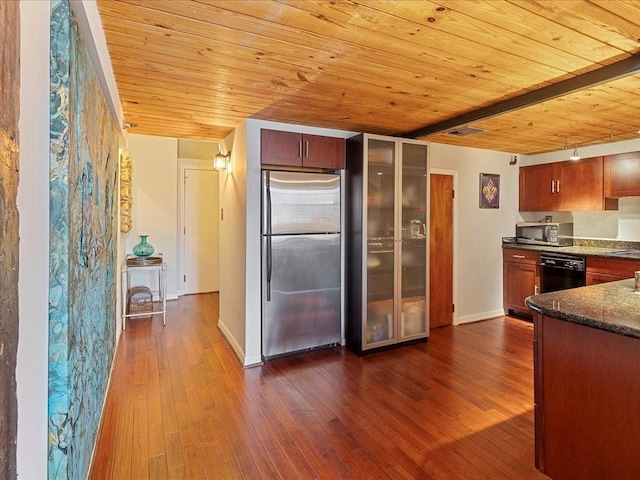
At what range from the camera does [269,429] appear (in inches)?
87.7

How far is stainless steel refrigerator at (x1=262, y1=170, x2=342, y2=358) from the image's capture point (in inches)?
128

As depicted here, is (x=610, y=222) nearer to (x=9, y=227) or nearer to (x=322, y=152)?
(x=322, y=152)

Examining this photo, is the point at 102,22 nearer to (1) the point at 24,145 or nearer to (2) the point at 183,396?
(1) the point at 24,145

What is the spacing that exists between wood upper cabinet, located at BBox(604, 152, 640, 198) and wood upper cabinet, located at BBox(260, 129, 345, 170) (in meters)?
3.07

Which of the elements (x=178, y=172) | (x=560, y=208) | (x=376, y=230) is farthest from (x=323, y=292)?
(x=178, y=172)

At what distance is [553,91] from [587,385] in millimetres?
1863

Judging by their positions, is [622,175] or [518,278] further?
[518,278]

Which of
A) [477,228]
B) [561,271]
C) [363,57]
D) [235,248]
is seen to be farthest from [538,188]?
[235,248]

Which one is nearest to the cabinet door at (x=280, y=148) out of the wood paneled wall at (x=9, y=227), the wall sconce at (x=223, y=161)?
the wall sconce at (x=223, y=161)

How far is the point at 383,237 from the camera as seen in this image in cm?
359

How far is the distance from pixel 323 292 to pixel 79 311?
2.28 m

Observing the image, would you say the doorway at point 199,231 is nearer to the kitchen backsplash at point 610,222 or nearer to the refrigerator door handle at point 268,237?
the refrigerator door handle at point 268,237

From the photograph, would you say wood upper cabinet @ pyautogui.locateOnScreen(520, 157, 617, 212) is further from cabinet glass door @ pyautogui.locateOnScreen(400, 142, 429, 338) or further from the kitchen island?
the kitchen island

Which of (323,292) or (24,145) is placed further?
(323,292)
